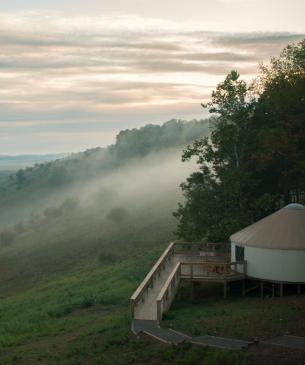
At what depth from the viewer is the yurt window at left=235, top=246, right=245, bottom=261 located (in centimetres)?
2397

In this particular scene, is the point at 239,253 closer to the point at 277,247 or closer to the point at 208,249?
the point at 277,247

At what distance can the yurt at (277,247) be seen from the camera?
22094mm

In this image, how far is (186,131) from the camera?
157500 mm

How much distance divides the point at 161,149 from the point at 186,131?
17523mm

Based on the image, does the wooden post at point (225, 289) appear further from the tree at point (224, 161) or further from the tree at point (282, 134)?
the tree at point (282, 134)

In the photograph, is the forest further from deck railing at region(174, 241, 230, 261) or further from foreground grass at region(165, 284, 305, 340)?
deck railing at region(174, 241, 230, 261)

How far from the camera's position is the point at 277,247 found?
22391mm

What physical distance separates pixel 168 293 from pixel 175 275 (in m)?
1.54

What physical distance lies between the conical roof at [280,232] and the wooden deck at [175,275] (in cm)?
120

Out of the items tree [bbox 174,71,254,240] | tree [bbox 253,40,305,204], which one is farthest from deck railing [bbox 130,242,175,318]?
tree [bbox 253,40,305,204]

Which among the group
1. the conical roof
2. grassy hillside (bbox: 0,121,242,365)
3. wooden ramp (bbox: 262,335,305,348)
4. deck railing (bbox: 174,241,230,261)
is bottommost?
grassy hillside (bbox: 0,121,242,365)

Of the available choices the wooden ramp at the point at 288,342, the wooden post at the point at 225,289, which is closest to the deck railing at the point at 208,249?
the wooden post at the point at 225,289

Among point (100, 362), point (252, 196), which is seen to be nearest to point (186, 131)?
point (252, 196)

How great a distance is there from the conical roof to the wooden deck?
1.20 metres
